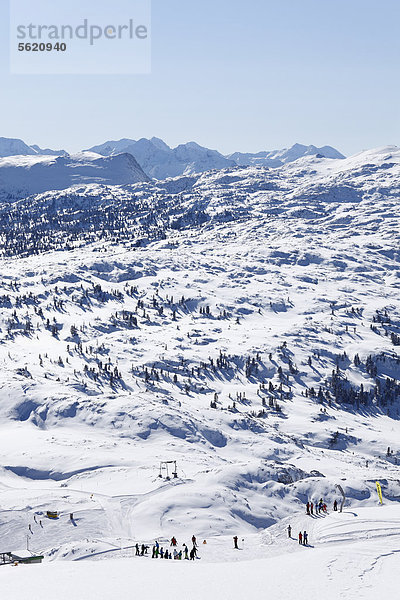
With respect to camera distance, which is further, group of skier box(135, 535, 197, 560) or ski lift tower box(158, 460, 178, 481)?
ski lift tower box(158, 460, 178, 481)

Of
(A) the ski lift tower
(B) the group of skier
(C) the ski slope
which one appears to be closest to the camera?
(C) the ski slope

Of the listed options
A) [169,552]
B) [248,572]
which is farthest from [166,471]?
[248,572]

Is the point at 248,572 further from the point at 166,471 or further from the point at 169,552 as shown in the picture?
the point at 166,471

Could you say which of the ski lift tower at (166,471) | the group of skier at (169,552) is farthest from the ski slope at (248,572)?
the ski lift tower at (166,471)

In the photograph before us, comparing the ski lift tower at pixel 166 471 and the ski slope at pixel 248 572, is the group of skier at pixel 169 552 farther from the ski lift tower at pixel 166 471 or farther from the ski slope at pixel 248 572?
the ski lift tower at pixel 166 471

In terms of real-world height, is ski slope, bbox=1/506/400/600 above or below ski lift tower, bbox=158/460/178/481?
above

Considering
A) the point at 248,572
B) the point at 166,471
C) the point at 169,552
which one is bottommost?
the point at 166,471

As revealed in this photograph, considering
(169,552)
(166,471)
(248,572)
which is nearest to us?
(248,572)

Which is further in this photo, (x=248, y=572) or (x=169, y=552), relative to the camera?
(x=169, y=552)

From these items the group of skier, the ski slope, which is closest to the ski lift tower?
the ski slope

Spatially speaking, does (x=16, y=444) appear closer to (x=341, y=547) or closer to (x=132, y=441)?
(x=132, y=441)

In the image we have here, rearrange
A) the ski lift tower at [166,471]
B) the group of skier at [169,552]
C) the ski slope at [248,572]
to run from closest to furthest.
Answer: the ski slope at [248,572]
the group of skier at [169,552]
the ski lift tower at [166,471]

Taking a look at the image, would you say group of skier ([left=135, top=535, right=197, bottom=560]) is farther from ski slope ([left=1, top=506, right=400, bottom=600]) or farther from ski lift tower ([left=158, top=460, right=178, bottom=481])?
ski lift tower ([left=158, top=460, right=178, bottom=481])
